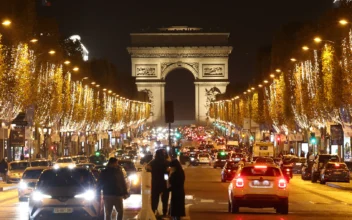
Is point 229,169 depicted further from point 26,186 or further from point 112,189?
point 112,189

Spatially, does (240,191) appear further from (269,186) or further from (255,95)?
(255,95)

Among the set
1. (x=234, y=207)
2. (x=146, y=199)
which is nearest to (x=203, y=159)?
(x=234, y=207)

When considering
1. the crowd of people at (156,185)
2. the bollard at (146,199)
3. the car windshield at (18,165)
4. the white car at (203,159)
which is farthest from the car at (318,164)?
the white car at (203,159)

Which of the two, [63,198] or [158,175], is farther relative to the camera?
[158,175]

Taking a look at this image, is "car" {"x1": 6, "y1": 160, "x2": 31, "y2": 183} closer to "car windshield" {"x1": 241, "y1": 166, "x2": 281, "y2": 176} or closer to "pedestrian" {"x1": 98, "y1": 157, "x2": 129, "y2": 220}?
"car windshield" {"x1": 241, "y1": 166, "x2": 281, "y2": 176}

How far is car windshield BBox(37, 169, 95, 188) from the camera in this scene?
24438 mm

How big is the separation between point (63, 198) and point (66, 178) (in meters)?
0.61

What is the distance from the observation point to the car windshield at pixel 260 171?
32406 mm

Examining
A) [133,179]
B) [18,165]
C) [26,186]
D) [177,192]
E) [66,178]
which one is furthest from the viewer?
[18,165]

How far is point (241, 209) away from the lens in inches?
1403

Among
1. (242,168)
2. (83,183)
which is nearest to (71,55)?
(242,168)

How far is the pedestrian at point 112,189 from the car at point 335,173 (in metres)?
34.7

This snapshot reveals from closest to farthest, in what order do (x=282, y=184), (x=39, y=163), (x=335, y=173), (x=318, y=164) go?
(x=282, y=184) < (x=39, y=163) < (x=335, y=173) < (x=318, y=164)

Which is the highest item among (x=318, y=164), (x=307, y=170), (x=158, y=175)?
(x=158, y=175)
